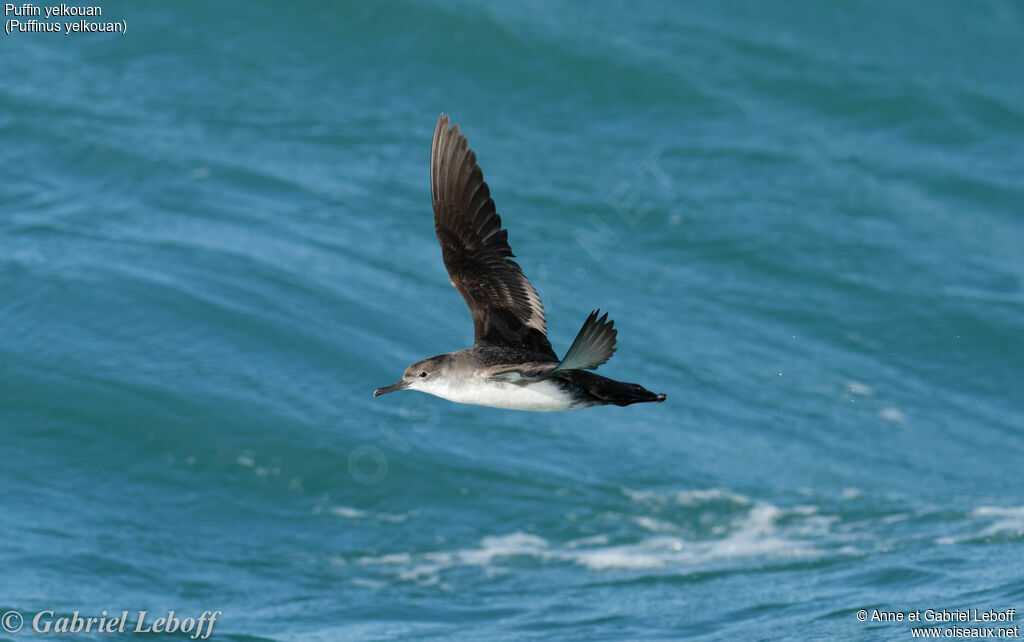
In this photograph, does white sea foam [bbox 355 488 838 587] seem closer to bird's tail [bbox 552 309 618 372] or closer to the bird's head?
the bird's head

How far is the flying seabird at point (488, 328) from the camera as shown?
28.6 feet

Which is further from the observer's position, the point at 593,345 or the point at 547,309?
the point at 547,309

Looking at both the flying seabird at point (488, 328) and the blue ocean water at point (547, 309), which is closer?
the flying seabird at point (488, 328)

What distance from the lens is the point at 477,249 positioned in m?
9.90

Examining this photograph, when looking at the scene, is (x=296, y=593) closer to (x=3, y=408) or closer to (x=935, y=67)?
(x=3, y=408)

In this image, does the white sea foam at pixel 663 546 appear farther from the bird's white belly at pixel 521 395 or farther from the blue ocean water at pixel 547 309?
the bird's white belly at pixel 521 395

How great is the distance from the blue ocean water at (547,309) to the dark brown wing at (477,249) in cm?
709

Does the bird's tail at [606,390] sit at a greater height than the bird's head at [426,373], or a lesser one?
lesser

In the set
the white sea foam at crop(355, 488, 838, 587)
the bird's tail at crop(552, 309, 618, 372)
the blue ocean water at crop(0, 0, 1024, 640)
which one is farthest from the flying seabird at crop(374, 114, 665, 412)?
the white sea foam at crop(355, 488, 838, 587)

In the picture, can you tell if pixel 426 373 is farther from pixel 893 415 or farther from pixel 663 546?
pixel 893 415

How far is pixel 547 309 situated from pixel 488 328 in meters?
14.0

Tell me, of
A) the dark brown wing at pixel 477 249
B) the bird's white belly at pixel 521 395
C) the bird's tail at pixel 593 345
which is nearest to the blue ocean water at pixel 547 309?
the dark brown wing at pixel 477 249

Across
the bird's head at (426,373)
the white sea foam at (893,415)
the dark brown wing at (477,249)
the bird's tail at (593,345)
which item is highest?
the white sea foam at (893,415)

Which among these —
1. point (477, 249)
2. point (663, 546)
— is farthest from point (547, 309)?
point (477, 249)
